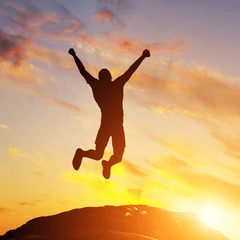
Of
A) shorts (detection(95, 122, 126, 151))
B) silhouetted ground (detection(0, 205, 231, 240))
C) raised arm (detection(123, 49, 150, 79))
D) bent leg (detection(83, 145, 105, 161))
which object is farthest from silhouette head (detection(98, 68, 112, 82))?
silhouetted ground (detection(0, 205, 231, 240))

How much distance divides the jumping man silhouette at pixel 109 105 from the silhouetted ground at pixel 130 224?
29227 millimetres

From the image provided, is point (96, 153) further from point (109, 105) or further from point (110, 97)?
point (110, 97)

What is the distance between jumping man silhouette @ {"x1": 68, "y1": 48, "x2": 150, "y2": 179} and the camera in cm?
1085

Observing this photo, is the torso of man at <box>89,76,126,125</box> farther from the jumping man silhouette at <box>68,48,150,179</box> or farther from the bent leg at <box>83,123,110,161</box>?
the bent leg at <box>83,123,110,161</box>

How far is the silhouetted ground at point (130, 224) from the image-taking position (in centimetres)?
3984

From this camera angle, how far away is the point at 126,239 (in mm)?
30141

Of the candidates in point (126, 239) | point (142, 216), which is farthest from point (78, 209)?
point (126, 239)

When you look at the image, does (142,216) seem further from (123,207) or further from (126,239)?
(126,239)

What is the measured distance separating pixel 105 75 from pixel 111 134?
1.88 meters

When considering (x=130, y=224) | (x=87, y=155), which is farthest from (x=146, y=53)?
(x=130, y=224)

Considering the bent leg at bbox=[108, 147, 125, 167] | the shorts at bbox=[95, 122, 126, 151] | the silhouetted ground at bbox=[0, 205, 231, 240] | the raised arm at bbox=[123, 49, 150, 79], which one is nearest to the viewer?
the raised arm at bbox=[123, 49, 150, 79]

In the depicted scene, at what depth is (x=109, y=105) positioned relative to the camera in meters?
11.0

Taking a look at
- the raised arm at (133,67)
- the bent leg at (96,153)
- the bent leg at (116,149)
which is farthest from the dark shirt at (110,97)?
the bent leg at (96,153)

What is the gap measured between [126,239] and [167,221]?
1289cm
